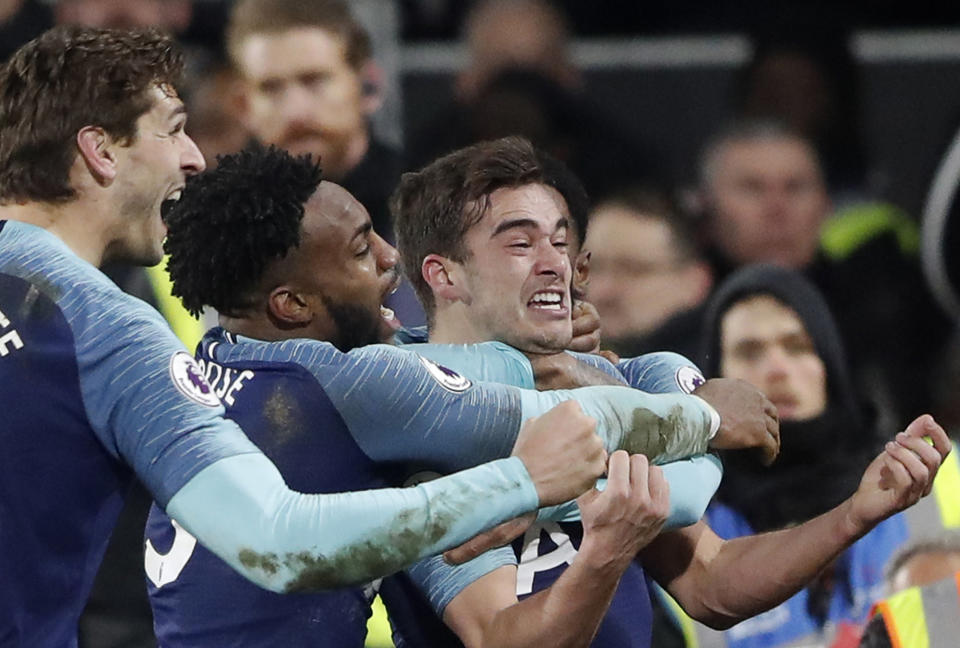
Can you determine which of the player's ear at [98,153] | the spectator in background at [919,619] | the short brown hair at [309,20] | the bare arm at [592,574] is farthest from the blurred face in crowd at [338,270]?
the short brown hair at [309,20]

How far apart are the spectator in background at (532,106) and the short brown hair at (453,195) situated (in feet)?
9.59

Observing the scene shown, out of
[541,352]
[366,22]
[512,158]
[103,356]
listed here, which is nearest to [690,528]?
[541,352]

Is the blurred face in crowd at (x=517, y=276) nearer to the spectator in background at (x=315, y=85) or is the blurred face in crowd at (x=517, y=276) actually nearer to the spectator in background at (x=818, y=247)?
the spectator in background at (x=315, y=85)

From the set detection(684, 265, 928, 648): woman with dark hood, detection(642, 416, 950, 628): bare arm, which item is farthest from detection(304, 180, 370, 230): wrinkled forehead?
detection(684, 265, 928, 648): woman with dark hood

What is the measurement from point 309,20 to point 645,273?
145 cm

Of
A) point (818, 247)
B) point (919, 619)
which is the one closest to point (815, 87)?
point (818, 247)

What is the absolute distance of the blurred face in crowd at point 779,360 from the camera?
206 inches

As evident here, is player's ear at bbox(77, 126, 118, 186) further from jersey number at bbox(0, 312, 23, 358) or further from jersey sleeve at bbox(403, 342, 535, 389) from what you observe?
jersey sleeve at bbox(403, 342, 535, 389)

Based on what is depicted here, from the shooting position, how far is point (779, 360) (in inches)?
206

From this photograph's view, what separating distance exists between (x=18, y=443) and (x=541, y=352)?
0.96 metres

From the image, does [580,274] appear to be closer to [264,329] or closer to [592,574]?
[264,329]

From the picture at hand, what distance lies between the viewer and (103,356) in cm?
273

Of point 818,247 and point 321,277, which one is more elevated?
point 321,277

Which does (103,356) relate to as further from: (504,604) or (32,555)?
(504,604)
